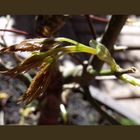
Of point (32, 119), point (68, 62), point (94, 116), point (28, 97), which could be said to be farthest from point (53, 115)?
point (28, 97)

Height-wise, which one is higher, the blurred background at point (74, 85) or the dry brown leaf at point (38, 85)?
the dry brown leaf at point (38, 85)

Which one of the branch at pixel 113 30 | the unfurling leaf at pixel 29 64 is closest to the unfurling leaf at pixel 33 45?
the unfurling leaf at pixel 29 64

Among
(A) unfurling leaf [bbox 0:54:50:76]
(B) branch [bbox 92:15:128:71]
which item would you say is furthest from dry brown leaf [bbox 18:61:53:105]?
(B) branch [bbox 92:15:128:71]

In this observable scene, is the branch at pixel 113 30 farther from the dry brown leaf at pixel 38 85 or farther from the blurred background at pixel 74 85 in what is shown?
the dry brown leaf at pixel 38 85

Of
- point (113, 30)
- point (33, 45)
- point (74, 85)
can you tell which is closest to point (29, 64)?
point (33, 45)

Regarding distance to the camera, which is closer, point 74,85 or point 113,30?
point 113,30

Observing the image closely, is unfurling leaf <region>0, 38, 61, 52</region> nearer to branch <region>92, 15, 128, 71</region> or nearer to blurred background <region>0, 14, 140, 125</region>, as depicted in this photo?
blurred background <region>0, 14, 140, 125</region>

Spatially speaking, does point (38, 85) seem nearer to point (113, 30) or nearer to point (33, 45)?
point (33, 45)

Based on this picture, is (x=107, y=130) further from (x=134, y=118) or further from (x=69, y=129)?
(x=134, y=118)
